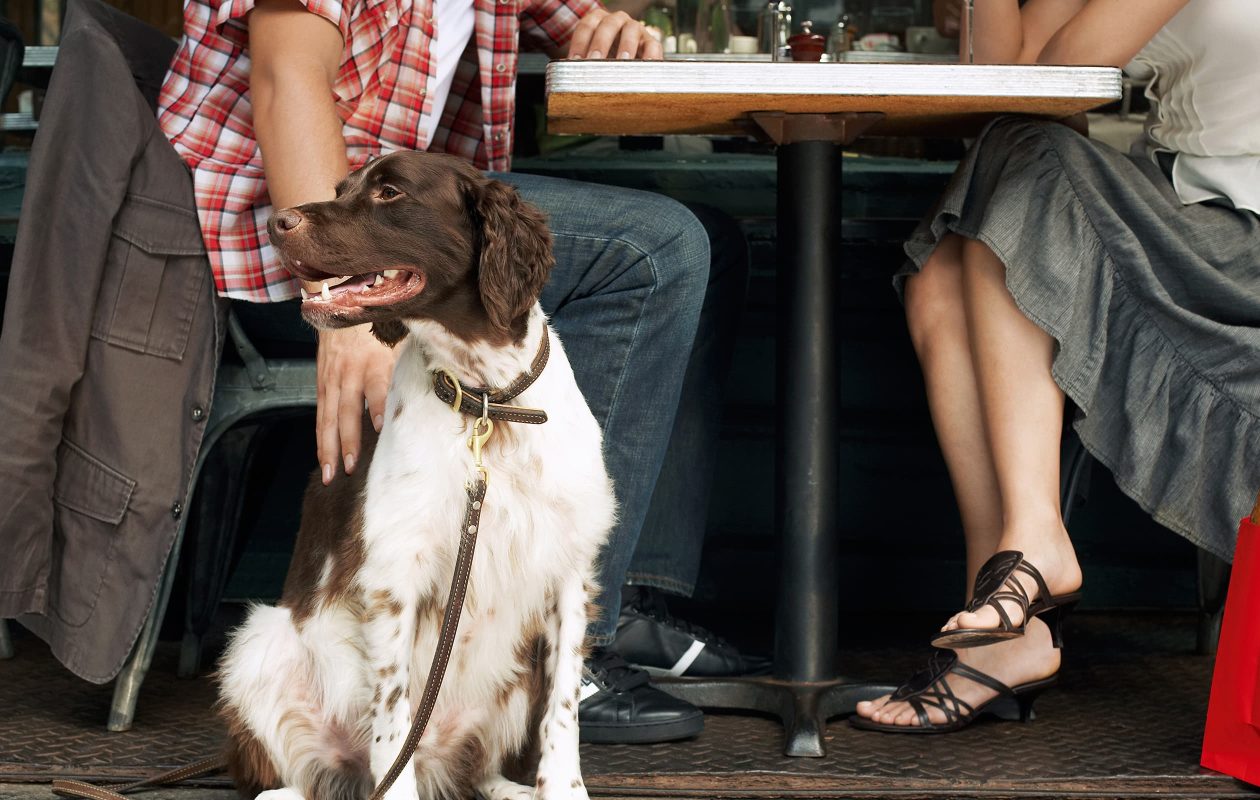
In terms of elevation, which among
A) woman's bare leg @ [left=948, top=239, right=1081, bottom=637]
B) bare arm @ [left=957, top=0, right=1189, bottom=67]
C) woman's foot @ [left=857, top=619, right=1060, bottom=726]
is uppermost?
bare arm @ [left=957, top=0, right=1189, bottom=67]

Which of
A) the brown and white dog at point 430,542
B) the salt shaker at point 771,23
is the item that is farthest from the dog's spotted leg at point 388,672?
the salt shaker at point 771,23

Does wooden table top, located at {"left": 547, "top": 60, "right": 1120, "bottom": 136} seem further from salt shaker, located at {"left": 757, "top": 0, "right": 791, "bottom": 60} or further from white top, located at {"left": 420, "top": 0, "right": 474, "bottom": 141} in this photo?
salt shaker, located at {"left": 757, "top": 0, "right": 791, "bottom": 60}

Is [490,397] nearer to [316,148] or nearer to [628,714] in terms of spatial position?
[316,148]

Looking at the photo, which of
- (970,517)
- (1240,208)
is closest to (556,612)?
(970,517)

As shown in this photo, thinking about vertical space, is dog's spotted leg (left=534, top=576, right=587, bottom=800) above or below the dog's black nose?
below

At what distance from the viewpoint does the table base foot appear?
2492 millimetres

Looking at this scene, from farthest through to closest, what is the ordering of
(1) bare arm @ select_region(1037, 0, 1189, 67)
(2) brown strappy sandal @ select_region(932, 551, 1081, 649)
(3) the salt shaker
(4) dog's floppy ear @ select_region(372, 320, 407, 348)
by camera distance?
(3) the salt shaker < (1) bare arm @ select_region(1037, 0, 1189, 67) < (2) brown strappy sandal @ select_region(932, 551, 1081, 649) < (4) dog's floppy ear @ select_region(372, 320, 407, 348)

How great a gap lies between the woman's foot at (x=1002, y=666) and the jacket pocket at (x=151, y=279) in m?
1.50

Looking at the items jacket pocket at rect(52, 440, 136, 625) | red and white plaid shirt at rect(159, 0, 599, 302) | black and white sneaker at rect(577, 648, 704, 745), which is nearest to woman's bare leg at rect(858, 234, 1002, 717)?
black and white sneaker at rect(577, 648, 704, 745)

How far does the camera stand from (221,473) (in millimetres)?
3049

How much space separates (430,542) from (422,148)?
105cm

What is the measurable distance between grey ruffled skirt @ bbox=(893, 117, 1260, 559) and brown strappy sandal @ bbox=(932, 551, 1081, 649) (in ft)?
0.90

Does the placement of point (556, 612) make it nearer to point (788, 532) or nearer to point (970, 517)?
point (788, 532)

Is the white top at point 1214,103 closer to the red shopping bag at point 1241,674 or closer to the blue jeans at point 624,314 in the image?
the red shopping bag at point 1241,674
